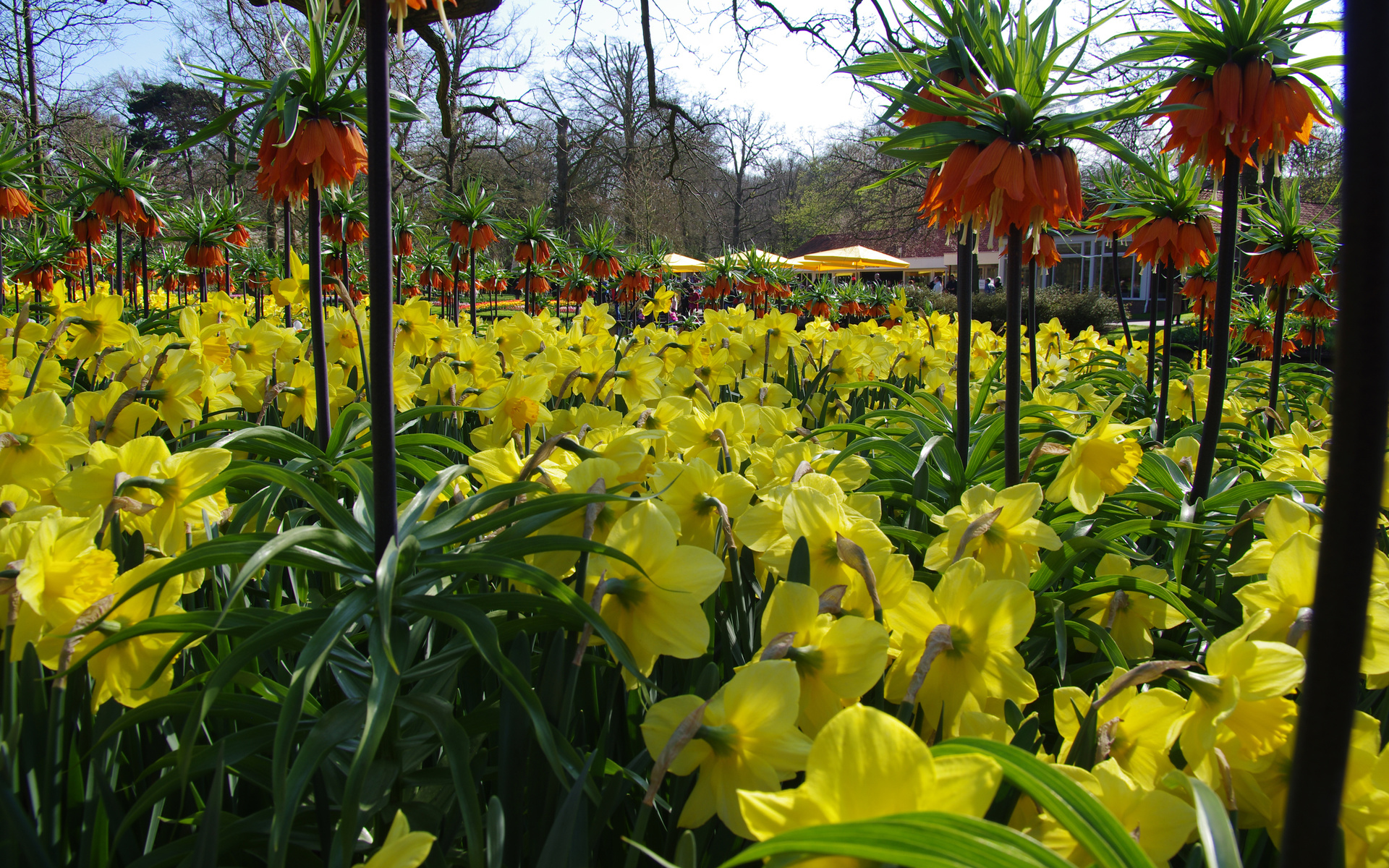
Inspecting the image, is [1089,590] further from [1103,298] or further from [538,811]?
[1103,298]

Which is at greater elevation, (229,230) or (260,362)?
(229,230)

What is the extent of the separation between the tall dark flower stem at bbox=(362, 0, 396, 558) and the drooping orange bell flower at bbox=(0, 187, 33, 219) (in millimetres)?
5972

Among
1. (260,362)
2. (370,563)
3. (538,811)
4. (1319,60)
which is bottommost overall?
(538,811)

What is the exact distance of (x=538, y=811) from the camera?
0.92m

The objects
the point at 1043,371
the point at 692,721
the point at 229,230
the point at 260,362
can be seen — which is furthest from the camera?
the point at 229,230

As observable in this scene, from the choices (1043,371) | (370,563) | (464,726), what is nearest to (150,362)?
(370,563)

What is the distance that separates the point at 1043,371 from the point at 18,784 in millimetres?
4646

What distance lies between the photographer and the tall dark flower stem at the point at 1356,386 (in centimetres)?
34

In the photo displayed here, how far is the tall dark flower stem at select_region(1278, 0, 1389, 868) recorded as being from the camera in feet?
1.10

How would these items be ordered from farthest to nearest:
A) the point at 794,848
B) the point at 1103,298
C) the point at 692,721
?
the point at 1103,298 < the point at 692,721 < the point at 794,848

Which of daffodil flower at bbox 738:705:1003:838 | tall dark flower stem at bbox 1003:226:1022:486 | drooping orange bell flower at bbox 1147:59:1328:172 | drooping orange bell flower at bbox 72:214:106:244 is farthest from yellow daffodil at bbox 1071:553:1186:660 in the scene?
drooping orange bell flower at bbox 72:214:106:244

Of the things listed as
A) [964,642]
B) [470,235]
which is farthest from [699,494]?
[470,235]

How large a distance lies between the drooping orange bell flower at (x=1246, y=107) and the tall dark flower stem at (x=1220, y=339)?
77mm

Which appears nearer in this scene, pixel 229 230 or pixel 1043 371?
pixel 1043 371
